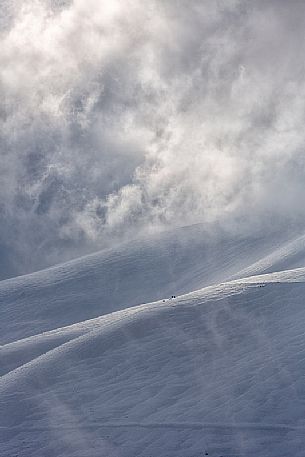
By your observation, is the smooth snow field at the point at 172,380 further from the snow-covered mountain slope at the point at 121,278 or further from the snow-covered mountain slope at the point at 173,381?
the snow-covered mountain slope at the point at 121,278

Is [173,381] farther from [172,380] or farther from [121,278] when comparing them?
[121,278]

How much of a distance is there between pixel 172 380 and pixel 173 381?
68mm

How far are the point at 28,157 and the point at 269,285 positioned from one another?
49.4 m

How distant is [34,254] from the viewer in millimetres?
61156

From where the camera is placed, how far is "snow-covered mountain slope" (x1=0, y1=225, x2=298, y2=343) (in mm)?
30312

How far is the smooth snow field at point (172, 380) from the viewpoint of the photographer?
1445 cm

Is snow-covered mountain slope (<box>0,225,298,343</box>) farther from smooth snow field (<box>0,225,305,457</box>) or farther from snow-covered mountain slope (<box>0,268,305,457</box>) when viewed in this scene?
snow-covered mountain slope (<box>0,268,305,457</box>)

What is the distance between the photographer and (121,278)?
3484 centimetres

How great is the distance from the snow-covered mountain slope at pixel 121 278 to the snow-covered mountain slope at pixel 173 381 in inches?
288

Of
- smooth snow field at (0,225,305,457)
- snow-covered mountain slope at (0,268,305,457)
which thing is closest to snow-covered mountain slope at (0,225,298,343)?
smooth snow field at (0,225,305,457)

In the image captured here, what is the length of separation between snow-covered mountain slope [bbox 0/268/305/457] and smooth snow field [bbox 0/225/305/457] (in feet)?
0.10

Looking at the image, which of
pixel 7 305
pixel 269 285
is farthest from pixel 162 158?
pixel 269 285

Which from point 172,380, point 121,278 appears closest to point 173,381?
point 172,380

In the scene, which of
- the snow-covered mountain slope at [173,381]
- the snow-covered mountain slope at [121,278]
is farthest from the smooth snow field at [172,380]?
the snow-covered mountain slope at [121,278]
